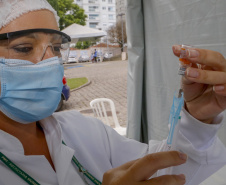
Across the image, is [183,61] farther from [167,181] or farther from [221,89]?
[167,181]

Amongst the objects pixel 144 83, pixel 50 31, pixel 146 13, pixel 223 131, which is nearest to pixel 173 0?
pixel 146 13

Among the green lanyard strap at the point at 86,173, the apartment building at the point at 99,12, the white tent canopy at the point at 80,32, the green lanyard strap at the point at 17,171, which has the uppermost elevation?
the apartment building at the point at 99,12

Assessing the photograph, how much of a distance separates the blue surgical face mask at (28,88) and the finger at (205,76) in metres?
0.58

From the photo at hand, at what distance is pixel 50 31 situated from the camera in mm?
976

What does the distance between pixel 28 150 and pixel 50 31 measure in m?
0.53

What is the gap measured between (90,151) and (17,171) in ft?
1.38

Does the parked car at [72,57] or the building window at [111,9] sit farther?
the building window at [111,9]

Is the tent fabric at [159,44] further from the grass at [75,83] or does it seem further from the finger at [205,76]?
the grass at [75,83]

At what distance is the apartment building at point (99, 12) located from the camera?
48.6 meters

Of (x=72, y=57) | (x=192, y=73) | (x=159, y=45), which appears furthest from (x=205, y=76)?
(x=72, y=57)

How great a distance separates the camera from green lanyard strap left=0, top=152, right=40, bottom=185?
85 centimetres

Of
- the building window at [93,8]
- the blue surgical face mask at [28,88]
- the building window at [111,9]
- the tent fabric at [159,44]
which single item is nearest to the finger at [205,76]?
the blue surgical face mask at [28,88]

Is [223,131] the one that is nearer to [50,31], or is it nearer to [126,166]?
[126,166]

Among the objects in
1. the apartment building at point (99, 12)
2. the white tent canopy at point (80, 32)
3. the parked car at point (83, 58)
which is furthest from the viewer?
the apartment building at point (99, 12)
